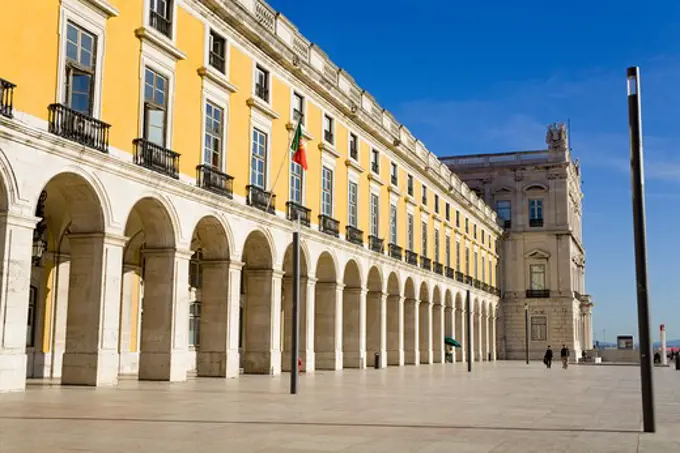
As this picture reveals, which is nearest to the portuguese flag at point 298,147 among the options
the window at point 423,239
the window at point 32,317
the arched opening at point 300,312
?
the arched opening at point 300,312

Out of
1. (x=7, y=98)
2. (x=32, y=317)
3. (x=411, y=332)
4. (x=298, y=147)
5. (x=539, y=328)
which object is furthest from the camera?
Answer: (x=539, y=328)

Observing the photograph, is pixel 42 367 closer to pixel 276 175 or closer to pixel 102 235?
pixel 102 235

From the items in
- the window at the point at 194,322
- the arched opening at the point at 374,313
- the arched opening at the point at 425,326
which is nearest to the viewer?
the window at the point at 194,322

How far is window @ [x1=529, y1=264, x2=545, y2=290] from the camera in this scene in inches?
3086

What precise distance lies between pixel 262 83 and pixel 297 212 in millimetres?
5443

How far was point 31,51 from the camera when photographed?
1880 centimetres

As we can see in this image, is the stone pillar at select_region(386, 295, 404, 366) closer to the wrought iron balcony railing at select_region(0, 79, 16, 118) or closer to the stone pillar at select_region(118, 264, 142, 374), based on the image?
the stone pillar at select_region(118, 264, 142, 374)

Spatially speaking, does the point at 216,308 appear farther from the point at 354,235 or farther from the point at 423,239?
the point at 423,239

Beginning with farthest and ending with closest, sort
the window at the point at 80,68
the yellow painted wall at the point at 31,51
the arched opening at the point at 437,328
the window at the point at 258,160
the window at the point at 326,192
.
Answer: the arched opening at the point at 437,328 → the window at the point at 326,192 → the window at the point at 258,160 → the window at the point at 80,68 → the yellow painted wall at the point at 31,51

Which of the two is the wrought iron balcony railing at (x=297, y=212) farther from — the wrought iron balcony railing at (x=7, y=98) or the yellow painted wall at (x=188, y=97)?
the wrought iron balcony railing at (x=7, y=98)

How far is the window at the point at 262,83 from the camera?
30.2 meters

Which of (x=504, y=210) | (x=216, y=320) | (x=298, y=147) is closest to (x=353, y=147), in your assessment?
(x=298, y=147)

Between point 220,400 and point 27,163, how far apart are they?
7.08m

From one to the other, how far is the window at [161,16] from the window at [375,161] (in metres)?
19.3
